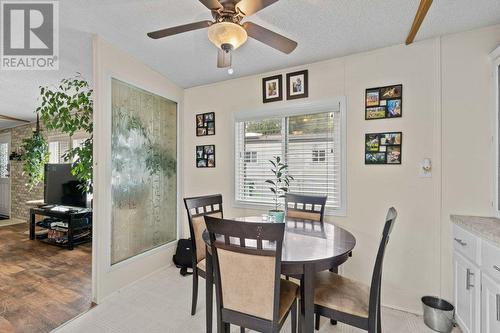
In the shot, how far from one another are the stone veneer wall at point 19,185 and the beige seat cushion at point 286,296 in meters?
6.57

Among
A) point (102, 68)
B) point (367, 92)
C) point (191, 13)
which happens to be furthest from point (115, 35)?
point (367, 92)

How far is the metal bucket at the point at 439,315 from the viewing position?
76.5 inches

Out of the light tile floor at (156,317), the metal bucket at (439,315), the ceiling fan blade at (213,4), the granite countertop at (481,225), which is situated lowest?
the light tile floor at (156,317)

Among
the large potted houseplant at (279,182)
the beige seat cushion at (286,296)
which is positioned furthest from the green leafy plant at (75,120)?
the beige seat cushion at (286,296)

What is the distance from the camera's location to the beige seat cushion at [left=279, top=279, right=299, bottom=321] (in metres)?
1.47

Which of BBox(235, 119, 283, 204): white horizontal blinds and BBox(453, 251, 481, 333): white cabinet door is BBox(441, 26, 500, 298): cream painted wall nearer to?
BBox(453, 251, 481, 333): white cabinet door

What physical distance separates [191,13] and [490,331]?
3073mm

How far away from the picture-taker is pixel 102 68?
245 centimetres

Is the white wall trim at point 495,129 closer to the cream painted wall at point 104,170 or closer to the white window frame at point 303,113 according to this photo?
the white window frame at point 303,113

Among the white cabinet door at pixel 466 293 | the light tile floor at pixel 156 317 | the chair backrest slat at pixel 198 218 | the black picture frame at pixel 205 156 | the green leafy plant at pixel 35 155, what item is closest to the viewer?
the white cabinet door at pixel 466 293

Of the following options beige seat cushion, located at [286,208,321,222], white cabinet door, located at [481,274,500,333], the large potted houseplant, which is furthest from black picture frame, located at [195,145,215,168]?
white cabinet door, located at [481,274,500,333]

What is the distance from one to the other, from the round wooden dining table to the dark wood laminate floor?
1538 mm

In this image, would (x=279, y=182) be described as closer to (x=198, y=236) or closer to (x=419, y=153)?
(x=198, y=236)

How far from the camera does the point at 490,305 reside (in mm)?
1540
